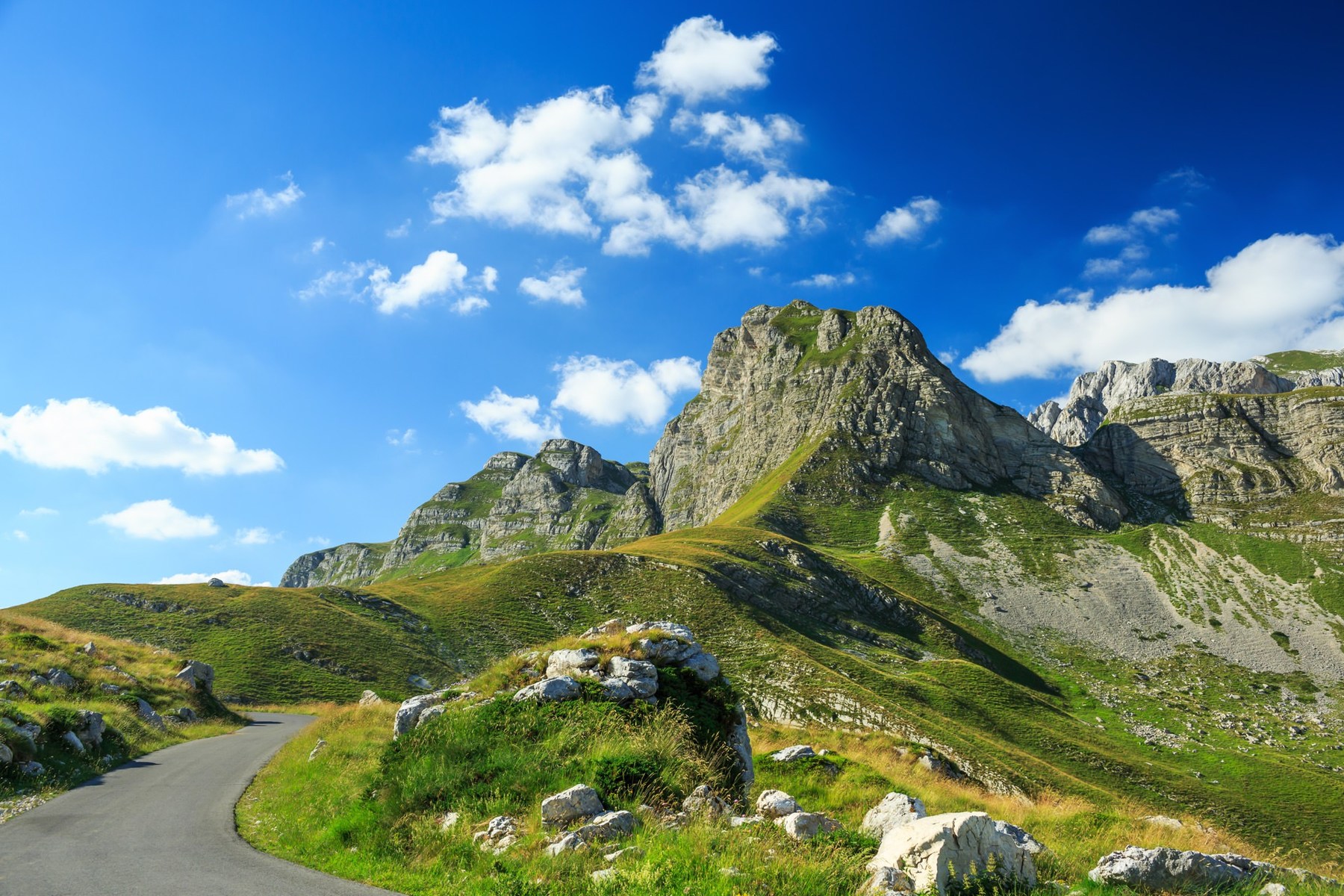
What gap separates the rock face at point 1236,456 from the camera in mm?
156750

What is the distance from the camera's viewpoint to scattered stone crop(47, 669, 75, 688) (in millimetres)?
29703

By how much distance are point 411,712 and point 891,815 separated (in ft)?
40.5

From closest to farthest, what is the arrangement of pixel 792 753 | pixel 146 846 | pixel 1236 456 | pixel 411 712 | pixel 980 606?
1. pixel 146 846
2. pixel 411 712
3. pixel 792 753
4. pixel 980 606
5. pixel 1236 456

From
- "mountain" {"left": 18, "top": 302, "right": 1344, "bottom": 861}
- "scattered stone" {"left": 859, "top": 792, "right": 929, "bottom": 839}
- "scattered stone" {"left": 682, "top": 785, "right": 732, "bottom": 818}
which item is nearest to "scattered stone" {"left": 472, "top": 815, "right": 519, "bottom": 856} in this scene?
"scattered stone" {"left": 682, "top": 785, "right": 732, "bottom": 818}

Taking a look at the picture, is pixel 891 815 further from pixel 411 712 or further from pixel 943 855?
pixel 411 712

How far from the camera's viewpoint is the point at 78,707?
25656 millimetres

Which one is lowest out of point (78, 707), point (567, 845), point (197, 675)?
point (567, 845)

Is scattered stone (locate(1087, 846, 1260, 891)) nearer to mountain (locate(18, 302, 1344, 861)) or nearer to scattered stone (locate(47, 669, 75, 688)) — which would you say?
mountain (locate(18, 302, 1344, 861))

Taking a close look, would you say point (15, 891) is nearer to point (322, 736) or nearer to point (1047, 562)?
point (322, 736)

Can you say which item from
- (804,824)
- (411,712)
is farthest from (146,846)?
(804,824)

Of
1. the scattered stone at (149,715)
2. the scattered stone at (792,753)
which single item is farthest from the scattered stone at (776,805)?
the scattered stone at (149,715)

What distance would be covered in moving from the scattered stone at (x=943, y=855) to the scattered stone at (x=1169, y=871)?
1150 millimetres

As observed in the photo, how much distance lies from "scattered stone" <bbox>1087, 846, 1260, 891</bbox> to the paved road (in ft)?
38.8

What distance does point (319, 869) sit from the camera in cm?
1274
